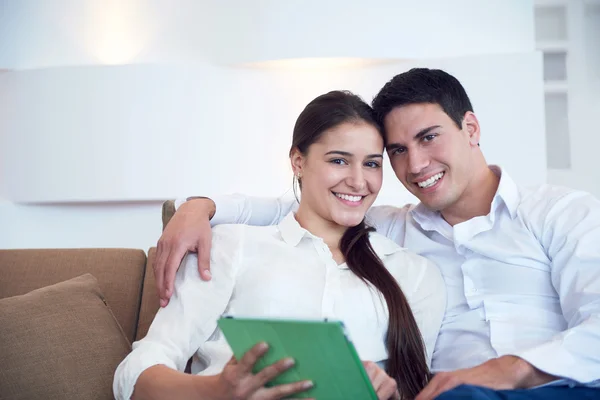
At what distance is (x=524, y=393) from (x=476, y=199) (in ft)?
2.14

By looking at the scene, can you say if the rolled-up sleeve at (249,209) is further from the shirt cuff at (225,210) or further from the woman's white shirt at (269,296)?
the woman's white shirt at (269,296)

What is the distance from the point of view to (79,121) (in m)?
3.58

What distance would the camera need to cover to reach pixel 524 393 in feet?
4.24

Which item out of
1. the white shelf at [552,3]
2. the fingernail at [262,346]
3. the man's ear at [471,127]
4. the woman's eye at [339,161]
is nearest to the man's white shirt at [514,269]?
the man's ear at [471,127]

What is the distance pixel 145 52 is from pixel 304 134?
225cm

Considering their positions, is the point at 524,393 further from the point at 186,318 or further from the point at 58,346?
the point at 58,346

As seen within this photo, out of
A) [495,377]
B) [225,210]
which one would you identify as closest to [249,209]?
[225,210]

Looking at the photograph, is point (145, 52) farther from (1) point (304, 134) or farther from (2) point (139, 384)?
(2) point (139, 384)

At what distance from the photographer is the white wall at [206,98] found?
11.3ft

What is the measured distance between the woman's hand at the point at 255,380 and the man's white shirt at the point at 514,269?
A: 682 mm

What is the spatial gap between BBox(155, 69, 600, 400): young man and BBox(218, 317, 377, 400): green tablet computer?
324mm

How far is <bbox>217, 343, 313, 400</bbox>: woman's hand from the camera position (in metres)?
1.06

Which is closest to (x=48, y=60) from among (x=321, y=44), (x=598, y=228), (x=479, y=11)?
(x=321, y=44)

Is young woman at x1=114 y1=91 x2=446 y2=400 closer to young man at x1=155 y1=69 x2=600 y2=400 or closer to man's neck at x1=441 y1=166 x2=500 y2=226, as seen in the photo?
young man at x1=155 y1=69 x2=600 y2=400
